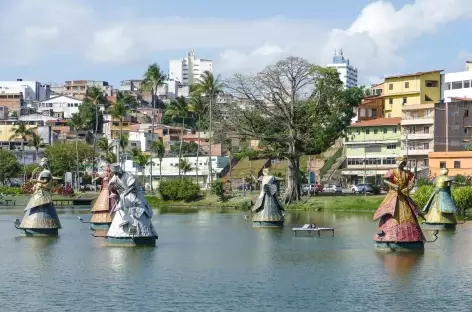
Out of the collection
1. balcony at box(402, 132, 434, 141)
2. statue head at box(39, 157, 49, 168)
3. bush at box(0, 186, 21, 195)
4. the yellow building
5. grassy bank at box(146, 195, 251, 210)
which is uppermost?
the yellow building

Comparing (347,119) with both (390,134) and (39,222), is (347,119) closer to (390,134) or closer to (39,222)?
(390,134)

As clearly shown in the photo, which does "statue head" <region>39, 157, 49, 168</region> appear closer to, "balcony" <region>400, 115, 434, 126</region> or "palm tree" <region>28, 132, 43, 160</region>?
"balcony" <region>400, 115, 434, 126</region>

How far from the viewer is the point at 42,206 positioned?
179 ft

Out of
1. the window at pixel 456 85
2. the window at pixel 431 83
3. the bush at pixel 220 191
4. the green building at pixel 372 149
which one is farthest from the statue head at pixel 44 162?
the window at pixel 456 85

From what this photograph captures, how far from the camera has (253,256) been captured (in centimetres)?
4700

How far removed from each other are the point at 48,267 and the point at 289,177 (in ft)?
180

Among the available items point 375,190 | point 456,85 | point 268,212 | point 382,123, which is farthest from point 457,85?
point 268,212

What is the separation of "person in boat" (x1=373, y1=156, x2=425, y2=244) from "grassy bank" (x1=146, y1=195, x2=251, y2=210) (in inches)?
1989

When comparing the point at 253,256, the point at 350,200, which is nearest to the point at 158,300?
the point at 253,256

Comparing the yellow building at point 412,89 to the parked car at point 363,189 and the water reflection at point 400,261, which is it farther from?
the water reflection at point 400,261

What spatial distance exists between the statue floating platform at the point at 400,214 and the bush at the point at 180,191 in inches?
2421

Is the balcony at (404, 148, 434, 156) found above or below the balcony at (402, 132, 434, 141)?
below

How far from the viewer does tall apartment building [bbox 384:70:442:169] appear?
122m

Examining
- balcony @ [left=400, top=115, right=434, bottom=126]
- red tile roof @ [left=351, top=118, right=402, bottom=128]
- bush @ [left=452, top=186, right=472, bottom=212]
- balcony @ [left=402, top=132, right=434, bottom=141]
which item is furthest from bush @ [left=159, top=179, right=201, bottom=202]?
bush @ [left=452, top=186, right=472, bottom=212]
